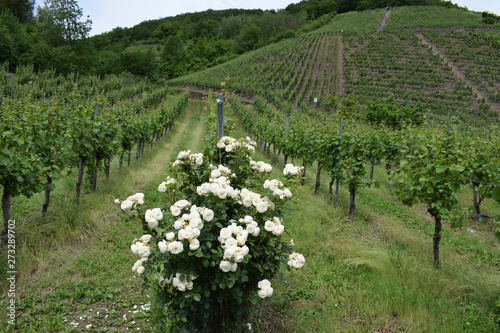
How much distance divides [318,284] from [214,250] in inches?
87.4

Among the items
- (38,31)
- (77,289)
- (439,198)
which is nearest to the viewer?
(77,289)

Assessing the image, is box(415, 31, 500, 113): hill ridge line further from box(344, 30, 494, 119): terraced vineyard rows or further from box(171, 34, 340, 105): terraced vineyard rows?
box(171, 34, 340, 105): terraced vineyard rows

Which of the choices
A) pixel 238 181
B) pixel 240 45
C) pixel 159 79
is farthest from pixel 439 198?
pixel 240 45

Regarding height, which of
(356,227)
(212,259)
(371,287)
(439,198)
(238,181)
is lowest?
(356,227)

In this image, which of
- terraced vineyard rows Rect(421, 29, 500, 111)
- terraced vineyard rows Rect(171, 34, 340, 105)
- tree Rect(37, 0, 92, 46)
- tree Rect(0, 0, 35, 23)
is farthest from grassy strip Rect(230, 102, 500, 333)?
tree Rect(0, 0, 35, 23)

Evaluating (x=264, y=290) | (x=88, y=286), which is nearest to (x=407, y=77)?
(x=88, y=286)

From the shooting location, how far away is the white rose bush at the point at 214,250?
216cm

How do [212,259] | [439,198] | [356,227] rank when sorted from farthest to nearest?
1. [356,227]
2. [439,198]
3. [212,259]

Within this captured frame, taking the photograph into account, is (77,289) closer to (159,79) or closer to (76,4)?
(159,79)

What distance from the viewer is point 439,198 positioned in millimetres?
4617

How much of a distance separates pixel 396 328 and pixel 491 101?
125 ft

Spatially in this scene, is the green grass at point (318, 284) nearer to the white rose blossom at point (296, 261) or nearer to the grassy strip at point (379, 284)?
the grassy strip at point (379, 284)

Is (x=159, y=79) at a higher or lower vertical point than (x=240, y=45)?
lower

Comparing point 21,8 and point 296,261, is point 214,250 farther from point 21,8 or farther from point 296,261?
point 21,8
